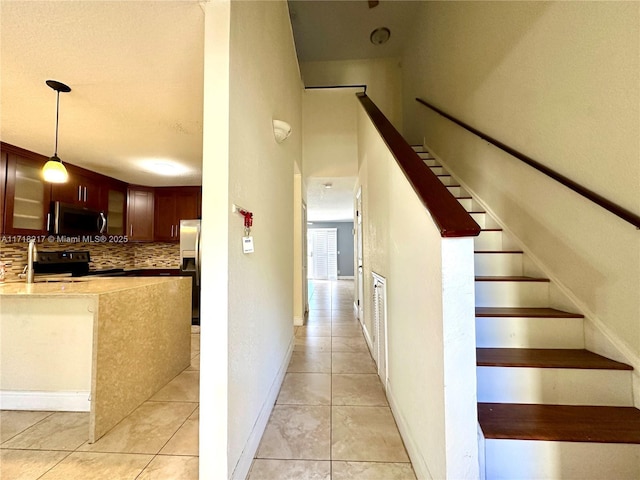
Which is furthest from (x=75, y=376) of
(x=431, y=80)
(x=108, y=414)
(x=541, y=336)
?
(x=431, y=80)

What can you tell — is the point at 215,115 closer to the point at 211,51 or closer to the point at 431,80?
the point at 211,51

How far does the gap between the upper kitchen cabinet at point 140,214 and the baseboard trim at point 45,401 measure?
2.87m

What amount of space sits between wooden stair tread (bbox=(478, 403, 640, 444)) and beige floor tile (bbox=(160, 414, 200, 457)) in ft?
5.03

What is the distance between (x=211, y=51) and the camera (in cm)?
110

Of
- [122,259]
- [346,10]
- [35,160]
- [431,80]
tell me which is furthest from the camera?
[122,259]

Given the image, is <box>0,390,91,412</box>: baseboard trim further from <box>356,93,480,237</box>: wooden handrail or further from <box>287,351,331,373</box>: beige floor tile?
<box>356,93,480,237</box>: wooden handrail

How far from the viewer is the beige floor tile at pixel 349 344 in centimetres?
285

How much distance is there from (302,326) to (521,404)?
287cm

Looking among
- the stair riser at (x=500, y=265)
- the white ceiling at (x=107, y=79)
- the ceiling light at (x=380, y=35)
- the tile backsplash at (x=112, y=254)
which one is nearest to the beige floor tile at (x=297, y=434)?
the stair riser at (x=500, y=265)

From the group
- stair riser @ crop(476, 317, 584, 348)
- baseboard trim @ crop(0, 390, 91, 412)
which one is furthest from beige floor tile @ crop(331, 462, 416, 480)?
baseboard trim @ crop(0, 390, 91, 412)

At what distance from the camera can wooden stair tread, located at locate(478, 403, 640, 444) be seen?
1.01 meters

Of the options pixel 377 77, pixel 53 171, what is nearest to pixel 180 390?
pixel 53 171

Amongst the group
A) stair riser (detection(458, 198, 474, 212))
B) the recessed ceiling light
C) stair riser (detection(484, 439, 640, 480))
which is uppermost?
the recessed ceiling light

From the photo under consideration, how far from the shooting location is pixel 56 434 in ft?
5.19
